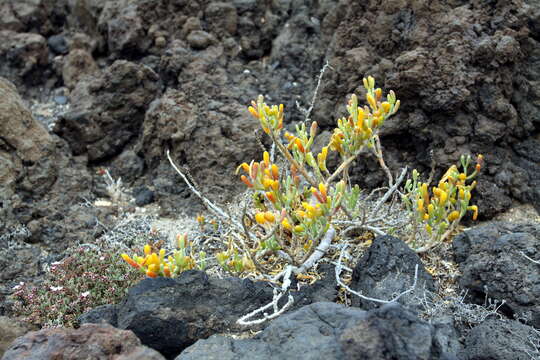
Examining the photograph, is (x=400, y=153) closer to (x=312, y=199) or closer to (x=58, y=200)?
(x=312, y=199)

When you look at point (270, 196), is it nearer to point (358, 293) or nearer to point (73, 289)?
point (358, 293)

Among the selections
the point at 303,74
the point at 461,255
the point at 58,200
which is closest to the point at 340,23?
the point at 303,74

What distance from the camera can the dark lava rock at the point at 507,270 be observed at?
3.19 metres

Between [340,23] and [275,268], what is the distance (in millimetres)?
2637

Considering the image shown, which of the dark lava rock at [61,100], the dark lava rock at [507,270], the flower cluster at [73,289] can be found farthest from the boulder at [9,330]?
the dark lava rock at [61,100]

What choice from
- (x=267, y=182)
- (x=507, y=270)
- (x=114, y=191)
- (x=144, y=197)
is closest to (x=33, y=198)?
(x=114, y=191)

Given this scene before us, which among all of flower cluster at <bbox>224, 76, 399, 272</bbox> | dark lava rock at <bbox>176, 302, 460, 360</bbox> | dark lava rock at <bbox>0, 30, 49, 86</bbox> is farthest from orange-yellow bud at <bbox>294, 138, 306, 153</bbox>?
dark lava rock at <bbox>0, 30, 49, 86</bbox>

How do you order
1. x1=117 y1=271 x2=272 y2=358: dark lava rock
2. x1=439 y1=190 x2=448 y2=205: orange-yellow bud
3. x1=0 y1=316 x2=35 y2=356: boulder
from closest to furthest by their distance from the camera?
x1=117 y1=271 x2=272 y2=358: dark lava rock, x1=0 y1=316 x2=35 y2=356: boulder, x1=439 y1=190 x2=448 y2=205: orange-yellow bud

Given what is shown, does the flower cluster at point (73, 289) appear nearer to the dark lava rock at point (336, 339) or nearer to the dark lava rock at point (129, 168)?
the dark lava rock at point (129, 168)

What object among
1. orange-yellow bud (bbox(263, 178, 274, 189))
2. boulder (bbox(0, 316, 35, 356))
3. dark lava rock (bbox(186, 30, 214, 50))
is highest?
orange-yellow bud (bbox(263, 178, 274, 189))

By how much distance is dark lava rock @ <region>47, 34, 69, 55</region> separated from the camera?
23.9 ft

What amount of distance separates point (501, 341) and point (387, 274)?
0.72 meters

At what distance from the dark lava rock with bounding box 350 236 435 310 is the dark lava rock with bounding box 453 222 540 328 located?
269 millimetres

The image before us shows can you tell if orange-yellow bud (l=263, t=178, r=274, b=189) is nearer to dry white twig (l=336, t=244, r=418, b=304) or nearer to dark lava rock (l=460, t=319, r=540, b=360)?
dry white twig (l=336, t=244, r=418, b=304)
